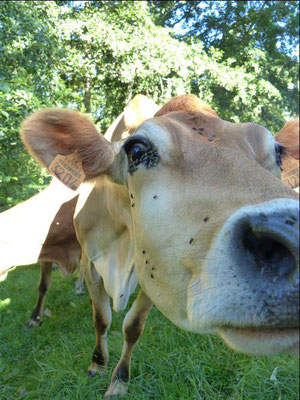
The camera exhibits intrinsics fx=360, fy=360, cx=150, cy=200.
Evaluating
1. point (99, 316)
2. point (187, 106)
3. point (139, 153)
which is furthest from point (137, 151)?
point (99, 316)

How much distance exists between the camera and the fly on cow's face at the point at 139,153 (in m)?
1.78

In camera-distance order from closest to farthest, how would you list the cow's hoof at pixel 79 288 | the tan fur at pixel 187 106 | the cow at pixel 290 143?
the tan fur at pixel 187 106
the cow at pixel 290 143
the cow's hoof at pixel 79 288

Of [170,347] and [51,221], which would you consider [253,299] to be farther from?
[51,221]

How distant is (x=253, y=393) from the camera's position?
2428 mm

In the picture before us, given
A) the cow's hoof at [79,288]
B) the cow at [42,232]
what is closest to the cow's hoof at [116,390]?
the cow at [42,232]

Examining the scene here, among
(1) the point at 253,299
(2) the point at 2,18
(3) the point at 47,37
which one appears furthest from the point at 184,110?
(3) the point at 47,37

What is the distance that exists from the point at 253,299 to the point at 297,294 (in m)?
0.15

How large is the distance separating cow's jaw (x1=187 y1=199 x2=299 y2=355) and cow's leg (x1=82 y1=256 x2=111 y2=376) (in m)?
2.09

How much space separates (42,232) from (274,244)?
2.61 meters

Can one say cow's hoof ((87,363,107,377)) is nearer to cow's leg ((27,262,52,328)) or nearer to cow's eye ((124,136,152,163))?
cow's leg ((27,262,52,328))

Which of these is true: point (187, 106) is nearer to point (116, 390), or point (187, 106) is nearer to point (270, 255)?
point (270, 255)

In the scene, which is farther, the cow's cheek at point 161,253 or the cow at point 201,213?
the cow's cheek at point 161,253

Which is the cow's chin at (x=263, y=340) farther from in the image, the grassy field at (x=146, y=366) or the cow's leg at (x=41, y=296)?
the cow's leg at (x=41, y=296)

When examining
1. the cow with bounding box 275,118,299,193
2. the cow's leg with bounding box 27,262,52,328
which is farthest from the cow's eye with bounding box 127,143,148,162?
the cow's leg with bounding box 27,262,52,328
